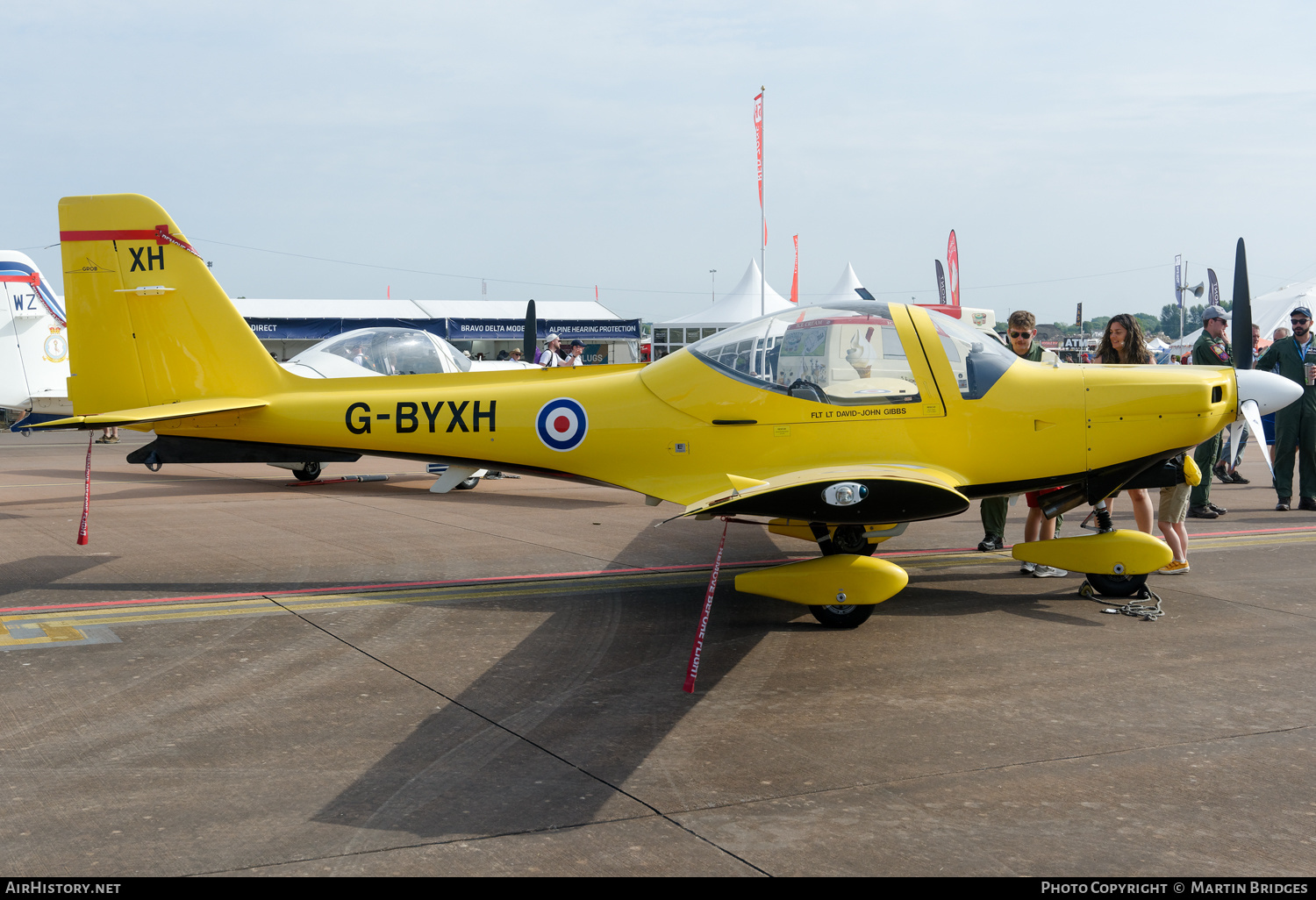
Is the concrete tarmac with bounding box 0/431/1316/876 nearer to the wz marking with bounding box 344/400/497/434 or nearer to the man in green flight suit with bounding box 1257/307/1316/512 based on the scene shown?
the wz marking with bounding box 344/400/497/434

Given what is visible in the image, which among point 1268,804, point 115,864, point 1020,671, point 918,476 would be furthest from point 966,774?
point 115,864

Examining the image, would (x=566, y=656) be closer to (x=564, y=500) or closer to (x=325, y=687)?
(x=325, y=687)

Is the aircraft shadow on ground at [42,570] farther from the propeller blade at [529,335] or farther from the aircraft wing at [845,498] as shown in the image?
the propeller blade at [529,335]

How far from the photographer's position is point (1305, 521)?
10445mm

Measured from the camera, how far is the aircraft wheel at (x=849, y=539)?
6914 mm

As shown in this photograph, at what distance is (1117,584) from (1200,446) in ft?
12.7

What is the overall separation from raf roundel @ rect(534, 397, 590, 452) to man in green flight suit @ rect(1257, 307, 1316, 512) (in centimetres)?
834

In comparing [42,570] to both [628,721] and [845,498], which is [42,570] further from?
[845,498]

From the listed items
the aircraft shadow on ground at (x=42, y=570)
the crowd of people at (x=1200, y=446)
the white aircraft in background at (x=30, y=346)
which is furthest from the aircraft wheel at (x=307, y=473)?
the crowd of people at (x=1200, y=446)

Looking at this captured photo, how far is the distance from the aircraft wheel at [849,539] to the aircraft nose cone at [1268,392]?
293 centimetres

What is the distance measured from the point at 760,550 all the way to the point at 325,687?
4625 millimetres

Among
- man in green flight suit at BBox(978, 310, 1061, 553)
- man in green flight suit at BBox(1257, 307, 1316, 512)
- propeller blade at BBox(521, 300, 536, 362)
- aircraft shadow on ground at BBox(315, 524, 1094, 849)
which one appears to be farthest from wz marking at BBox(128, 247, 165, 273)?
man in green flight suit at BBox(1257, 307, 1316, 512)
